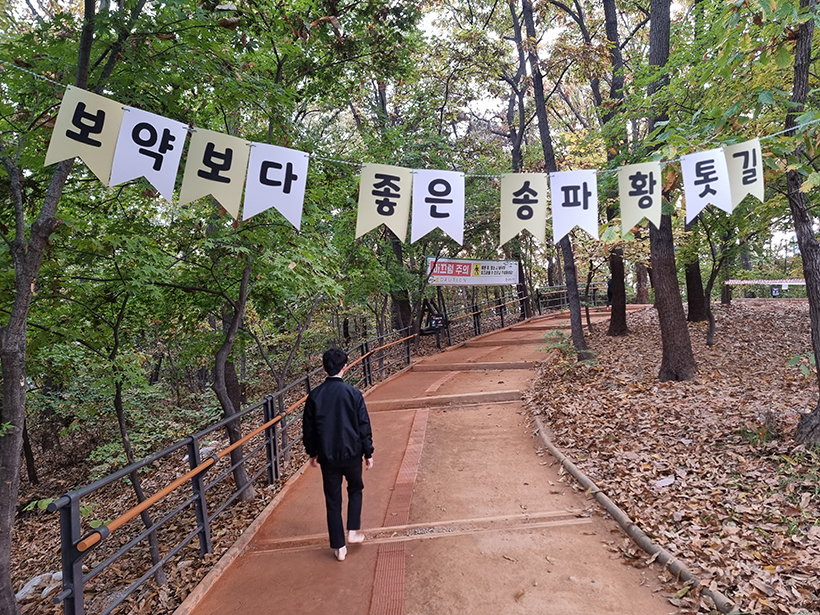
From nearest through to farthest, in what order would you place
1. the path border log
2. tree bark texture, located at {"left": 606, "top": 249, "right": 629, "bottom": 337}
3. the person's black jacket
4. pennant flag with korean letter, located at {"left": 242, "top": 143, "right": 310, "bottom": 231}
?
the path border log < the person's black jacket < pennant flag with korean letter, located at {"left": 242, "top": 143, "right": 310, "bottom": 231} < tree bark texture, located at {"left": 606, "top": 249, "right": 629, "bottom": 337}

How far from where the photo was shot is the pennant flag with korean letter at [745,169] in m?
4.27

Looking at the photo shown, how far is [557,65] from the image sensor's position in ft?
29.4

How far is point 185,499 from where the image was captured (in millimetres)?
7984

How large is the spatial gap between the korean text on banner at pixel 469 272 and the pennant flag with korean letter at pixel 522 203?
339 inches

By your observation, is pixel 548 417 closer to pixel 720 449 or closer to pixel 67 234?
pixel 720 449

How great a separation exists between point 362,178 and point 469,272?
10078 mm

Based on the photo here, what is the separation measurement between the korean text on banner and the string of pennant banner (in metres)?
8.71

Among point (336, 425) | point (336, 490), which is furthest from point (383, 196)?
point (336, 490)

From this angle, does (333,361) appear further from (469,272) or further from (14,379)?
(469,272)

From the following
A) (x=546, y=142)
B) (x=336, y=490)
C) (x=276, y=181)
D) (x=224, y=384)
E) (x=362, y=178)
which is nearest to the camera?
(x=336, y=490)

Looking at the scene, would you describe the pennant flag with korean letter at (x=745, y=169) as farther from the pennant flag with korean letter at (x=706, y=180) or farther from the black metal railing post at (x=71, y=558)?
the black metal railing post at (x=71, y=558)

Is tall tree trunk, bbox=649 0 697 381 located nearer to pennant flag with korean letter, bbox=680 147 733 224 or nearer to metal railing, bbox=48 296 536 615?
pennant flag with korean letter, bbox=680 147 733 224

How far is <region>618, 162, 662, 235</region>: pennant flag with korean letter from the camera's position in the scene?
460cm

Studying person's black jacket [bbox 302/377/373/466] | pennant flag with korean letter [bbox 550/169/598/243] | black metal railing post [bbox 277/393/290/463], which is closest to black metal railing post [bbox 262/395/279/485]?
black metal railing post [bbox 277/393/290/463]
